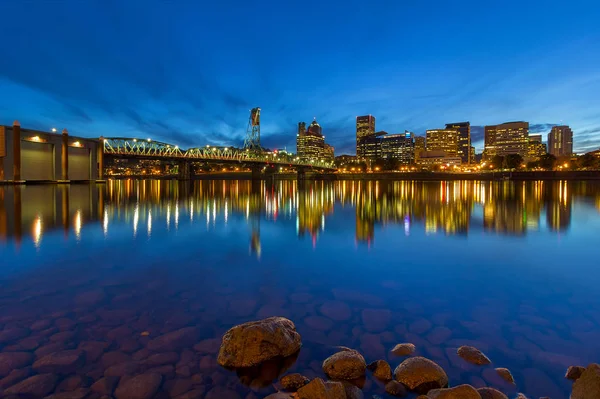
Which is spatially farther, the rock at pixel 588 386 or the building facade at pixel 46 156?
the building facade at pixel 46 156

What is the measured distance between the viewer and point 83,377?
4578mm

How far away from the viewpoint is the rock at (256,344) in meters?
4.96

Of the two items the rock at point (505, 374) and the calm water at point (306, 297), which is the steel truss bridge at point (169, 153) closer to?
the calm water at point (306, 297)

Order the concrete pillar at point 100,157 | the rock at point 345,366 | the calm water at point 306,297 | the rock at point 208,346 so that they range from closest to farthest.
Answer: the rock at point 345,366, the calm water at point 306,297, the rock at point 208,346, the concrete pillar at point 100,157

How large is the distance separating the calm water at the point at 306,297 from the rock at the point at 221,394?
0.03m

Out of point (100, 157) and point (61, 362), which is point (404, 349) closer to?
point (61, 362)

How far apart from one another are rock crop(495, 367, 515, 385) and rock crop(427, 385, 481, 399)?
1.07m

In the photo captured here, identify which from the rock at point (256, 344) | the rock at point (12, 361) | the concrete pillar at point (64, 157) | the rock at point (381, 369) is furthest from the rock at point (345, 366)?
the concrete pillar at point (64, 157)

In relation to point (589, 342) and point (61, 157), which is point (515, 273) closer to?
point (589, 342)

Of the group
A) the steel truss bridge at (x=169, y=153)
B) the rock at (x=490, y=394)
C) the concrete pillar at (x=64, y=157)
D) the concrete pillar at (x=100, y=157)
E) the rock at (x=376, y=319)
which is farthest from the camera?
the steel truss bridge at (x=169, y=153)

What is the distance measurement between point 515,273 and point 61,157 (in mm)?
79057

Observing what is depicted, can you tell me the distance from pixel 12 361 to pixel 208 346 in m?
2.72

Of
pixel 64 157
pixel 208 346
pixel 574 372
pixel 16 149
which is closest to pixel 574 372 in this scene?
pixel 574 372

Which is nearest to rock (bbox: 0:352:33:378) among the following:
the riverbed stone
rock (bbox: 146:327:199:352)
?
rock (bbox: 146:327:199:352)
